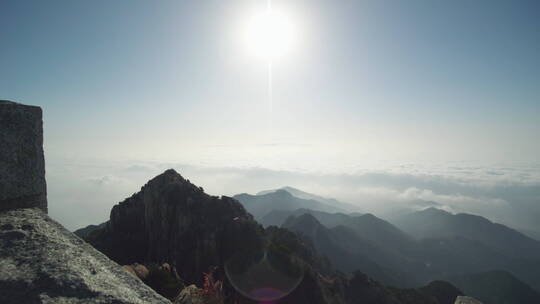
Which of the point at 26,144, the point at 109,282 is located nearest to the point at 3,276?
the point at 109,282

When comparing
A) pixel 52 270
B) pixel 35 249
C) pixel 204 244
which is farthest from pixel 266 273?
pixel 52 270

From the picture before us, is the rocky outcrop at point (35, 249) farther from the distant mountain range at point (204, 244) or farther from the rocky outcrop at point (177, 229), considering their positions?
the rocky outcrop at point (177, 229)

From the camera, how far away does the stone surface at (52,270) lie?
3.48m

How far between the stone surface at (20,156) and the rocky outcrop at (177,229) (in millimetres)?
60258

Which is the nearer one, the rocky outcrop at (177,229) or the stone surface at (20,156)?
the stone surface at (20,156)

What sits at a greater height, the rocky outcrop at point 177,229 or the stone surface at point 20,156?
the stone surface at point 20,156

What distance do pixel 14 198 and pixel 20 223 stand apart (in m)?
0.88

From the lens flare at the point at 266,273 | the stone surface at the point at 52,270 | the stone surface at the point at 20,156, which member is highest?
the stone surface at the point at 20,156

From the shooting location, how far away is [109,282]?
13.5 feet

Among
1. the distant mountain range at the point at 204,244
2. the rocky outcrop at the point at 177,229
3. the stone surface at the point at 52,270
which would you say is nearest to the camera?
the stone surface at the point at 52,270

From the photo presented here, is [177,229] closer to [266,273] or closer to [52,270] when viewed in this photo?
[266,273]

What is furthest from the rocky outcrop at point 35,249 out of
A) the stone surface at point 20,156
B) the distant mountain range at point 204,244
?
the distant mountain range at point 204,244

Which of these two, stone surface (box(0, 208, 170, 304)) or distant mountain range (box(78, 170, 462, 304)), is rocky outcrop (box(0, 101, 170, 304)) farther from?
distant mountain range (box(78, 170, 462, 304))

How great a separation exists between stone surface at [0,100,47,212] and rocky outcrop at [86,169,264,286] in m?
60.3
